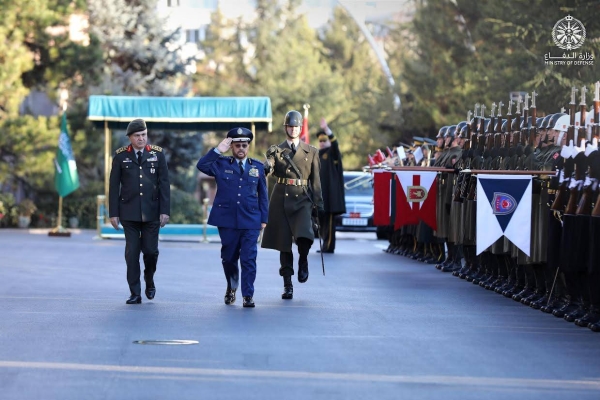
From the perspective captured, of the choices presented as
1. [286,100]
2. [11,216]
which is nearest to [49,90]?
[11,216]

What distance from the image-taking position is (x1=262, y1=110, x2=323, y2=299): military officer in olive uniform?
670 inches

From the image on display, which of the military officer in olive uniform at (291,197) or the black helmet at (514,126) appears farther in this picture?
the black helmet at (514,126)

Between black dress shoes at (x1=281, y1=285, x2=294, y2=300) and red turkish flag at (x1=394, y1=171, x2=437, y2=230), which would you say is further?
red turkish flag at (x1=394, y1=171, x2=437, y2=230)

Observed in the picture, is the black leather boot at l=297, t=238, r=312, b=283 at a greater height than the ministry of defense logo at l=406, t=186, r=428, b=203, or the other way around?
the ministry of defense logo at l=406, t=186, r=428, b=203

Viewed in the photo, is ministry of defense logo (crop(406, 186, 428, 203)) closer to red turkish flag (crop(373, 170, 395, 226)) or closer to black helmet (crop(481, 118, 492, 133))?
black helmet (crop(481, 118, 492, 133))

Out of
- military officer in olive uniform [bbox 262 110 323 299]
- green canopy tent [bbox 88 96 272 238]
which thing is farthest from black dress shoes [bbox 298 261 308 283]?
green canopy tent [bbox 88 96 272 238]

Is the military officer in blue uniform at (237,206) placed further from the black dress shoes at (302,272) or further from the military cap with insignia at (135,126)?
the black dress shoes at (302,272)

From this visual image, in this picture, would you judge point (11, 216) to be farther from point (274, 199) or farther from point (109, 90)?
point (274, 199)

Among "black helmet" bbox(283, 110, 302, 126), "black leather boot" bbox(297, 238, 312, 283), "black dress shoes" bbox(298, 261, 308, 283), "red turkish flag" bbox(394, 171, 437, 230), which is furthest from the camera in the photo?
"red turkish flag" bbox(394, 171, 437, 230)

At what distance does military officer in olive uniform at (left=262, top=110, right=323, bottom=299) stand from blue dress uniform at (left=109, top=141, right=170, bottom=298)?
4.55ft

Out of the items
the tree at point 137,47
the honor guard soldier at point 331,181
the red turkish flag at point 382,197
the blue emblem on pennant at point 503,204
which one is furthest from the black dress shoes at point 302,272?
the tree at point 137,47

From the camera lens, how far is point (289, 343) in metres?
12.4

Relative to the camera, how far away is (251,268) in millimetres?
15742

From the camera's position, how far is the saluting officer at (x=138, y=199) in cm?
1611
